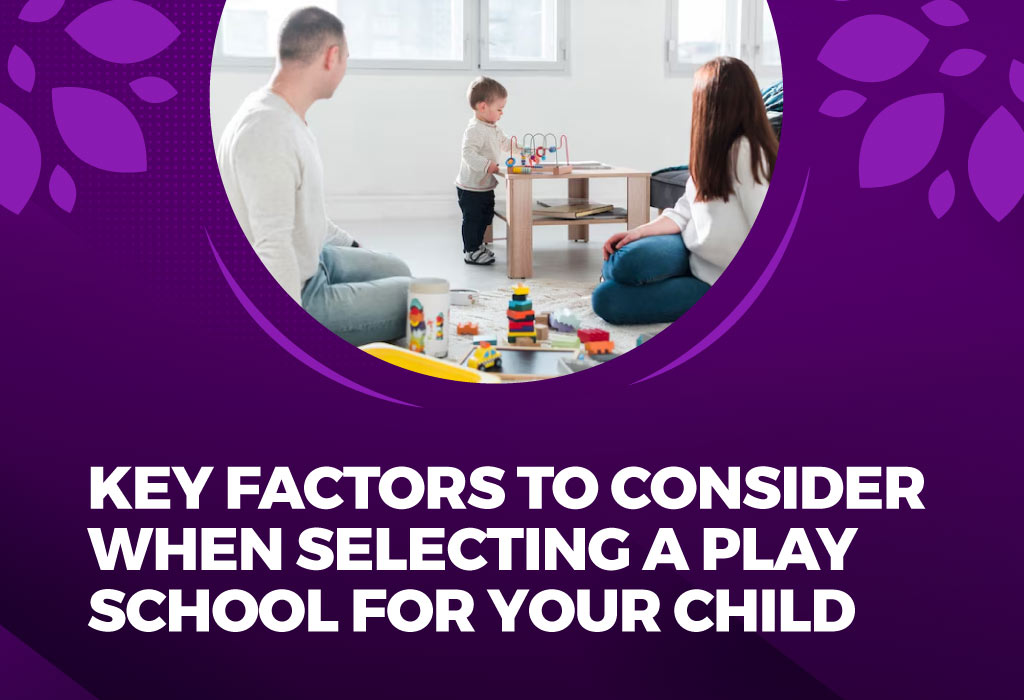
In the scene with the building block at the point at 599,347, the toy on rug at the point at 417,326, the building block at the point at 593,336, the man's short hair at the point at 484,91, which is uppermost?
the man's short hair at the point at 484,91

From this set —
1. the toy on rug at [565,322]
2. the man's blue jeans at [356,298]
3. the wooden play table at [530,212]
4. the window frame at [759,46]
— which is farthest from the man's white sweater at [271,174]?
the window frame at [759,46]

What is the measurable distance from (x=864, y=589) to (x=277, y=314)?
2.52 ft

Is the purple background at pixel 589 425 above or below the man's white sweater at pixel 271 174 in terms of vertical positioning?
below

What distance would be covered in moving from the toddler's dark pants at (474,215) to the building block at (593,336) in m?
1.56

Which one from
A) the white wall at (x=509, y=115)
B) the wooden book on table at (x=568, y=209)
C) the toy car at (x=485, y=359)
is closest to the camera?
the toy car at (x=485, y=359)

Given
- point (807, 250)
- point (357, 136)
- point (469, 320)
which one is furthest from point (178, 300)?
point (357, 136)

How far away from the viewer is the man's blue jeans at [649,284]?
3027 millimetres

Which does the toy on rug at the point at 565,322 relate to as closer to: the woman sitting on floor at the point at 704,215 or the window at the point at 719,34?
the woman sitting on floor at the point at 704,215

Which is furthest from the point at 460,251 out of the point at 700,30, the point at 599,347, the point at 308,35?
the point at 700,30

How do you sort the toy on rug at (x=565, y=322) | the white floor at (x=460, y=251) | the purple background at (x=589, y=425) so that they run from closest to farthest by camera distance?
1. the purple background at (x=589, y=425)
2. the toy on rug at (x=565, y=322)
3. the white floor at (x=460, y=251)

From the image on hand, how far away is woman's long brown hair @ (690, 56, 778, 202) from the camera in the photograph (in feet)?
→ 8.80

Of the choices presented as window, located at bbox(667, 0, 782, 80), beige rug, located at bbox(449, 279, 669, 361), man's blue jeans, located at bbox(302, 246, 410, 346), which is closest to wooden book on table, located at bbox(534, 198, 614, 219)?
beige rug, located at bbox(449, 279, 669, 361)

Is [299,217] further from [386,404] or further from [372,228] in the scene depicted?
[372,228]

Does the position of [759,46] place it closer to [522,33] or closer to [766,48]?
[766,48]
